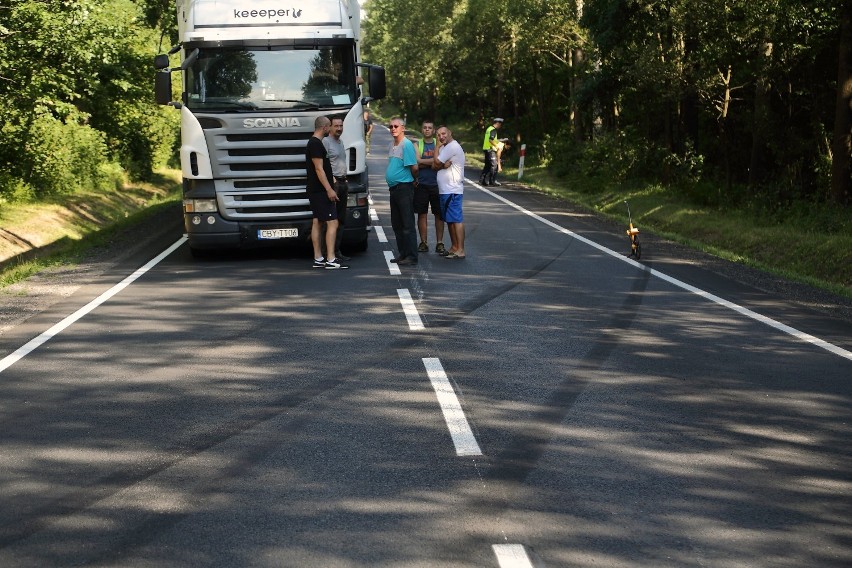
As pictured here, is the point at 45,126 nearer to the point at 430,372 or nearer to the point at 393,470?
the point at 430,372

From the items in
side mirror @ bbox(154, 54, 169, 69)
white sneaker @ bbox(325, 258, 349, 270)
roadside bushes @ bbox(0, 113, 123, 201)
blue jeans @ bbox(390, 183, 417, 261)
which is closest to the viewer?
white sneaker @ bbox(325, 258, 349, 270)

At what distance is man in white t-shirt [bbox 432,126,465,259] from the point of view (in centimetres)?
1609

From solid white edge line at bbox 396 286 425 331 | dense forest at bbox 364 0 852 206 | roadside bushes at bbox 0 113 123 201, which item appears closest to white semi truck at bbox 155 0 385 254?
solid white edge line at bbox 396 286 425 331

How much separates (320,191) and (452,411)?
307 inches

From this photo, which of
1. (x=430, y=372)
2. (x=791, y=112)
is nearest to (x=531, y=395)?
(x=430, y=372)

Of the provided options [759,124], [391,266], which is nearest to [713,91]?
[759,124]

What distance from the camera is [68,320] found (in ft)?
37.7

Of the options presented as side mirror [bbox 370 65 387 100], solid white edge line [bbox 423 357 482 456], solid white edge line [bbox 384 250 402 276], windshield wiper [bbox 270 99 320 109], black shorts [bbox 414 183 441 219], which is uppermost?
side mirror [bbox 370 65 387 100]

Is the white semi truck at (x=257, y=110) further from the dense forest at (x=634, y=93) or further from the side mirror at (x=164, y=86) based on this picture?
the dense forest at (x=634, y=93)

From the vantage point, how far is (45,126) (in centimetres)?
2542

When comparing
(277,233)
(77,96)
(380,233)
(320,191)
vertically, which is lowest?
(380,233)

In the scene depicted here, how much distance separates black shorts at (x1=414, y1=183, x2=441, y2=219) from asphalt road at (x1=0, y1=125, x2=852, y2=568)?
367cm

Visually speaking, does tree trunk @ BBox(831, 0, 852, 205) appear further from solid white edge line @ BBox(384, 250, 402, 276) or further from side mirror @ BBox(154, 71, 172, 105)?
side mirror @ BBox(154, 71, 172, 105)

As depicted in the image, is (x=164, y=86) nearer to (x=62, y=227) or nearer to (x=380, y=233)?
(x=380, y=233)
